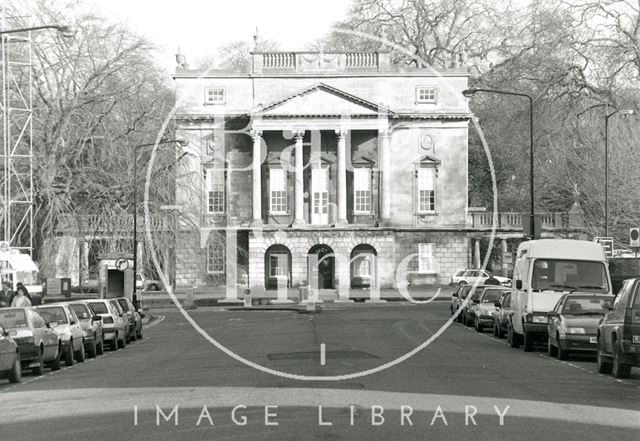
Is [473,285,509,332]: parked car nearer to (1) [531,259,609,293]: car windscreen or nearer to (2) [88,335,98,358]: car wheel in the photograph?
(1) [531,259,609,293]: car windscreen

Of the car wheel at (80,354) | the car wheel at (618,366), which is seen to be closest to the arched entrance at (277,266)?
the car wheel at (80,354)

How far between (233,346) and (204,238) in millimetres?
31549

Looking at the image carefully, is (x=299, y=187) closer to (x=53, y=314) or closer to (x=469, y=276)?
(x=469, y=276)

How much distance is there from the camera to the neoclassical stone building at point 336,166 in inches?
3290

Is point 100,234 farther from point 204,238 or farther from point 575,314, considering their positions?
point 575,314

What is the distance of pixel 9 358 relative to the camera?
2255cm

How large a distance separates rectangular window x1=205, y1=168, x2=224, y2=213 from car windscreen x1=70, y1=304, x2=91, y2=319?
5182 cm

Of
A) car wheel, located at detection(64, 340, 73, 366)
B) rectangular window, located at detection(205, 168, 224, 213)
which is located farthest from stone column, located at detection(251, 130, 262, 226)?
car wheel, located at detection(64, 340, 73, 366)

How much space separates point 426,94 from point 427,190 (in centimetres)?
691

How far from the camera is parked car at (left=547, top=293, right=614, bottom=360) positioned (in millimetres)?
26969

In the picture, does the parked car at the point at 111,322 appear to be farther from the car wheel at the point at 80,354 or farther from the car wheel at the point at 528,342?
the car wheel at the point at 528,342

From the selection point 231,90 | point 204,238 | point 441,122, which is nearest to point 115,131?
point 204,238

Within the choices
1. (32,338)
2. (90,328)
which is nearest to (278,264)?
(90,328)

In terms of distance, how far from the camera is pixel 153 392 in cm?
1920
